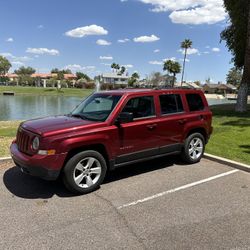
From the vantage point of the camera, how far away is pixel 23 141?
557 cm

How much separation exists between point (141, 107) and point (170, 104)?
811 mm

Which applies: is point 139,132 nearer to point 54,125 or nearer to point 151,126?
point 151,126

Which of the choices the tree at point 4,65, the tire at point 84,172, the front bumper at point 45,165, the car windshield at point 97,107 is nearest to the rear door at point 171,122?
the car windshield at point 97,107

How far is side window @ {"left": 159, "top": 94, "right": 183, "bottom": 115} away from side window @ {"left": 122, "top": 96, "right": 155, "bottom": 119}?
0.89 feet

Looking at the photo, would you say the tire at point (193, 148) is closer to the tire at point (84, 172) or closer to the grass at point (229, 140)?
the grass at point (229, 140)

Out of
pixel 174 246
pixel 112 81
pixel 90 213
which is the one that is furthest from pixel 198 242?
pixel 112 81

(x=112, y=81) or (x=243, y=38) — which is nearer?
(x=243, y=38)

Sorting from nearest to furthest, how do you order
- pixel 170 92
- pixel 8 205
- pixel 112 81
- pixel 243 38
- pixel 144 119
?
pixel 8 205, pixel 144 119, pixel 170 92, pixel 243 38, pixel 112 81

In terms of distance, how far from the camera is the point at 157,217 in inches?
180

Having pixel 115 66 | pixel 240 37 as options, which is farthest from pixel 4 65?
pixel 240 37

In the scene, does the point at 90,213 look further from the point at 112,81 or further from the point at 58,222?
the point at 112,81

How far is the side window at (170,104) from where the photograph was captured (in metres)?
6.68

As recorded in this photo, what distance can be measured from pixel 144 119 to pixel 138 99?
40cm

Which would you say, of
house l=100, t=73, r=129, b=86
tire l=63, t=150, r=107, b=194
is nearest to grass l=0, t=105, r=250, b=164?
tire l=63, t=150, r=107, b=194
